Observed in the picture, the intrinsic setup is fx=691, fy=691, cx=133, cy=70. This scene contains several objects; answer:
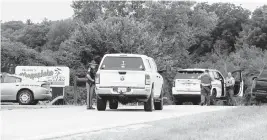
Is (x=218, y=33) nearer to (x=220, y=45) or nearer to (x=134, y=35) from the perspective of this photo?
(x=220, y=45)

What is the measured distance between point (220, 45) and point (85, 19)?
1872 centimetres

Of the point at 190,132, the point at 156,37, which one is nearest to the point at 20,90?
the point at 190,132

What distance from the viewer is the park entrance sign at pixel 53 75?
31.6 meters

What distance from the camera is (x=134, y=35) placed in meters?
46.4

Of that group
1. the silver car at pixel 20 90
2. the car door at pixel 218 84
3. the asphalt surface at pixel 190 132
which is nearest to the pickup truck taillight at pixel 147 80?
the asphalt surface at pixel 190 132

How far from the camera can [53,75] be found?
104 feet

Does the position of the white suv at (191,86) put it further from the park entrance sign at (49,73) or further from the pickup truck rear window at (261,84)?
the park entrance sign at (49,73)

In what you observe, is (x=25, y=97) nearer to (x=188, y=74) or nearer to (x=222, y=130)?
(x=188, y=74)

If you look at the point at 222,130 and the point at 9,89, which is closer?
the point at 222,130

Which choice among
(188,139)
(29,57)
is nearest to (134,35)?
(29,57)

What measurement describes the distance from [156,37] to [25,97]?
2389cm

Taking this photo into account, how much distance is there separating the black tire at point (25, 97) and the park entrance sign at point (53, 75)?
352 cm

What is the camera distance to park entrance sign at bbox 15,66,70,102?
104ft

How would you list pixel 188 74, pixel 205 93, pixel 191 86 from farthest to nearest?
1. pixel 188 74
2. pixel 191 86
3. pixel 205 93
